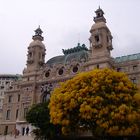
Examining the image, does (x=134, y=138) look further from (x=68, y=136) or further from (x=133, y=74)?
(x=133, y=74)

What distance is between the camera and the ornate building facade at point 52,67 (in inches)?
2904

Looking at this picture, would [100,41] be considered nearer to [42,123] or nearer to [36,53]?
[36,53]

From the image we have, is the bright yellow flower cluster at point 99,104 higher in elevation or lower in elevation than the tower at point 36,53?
lower

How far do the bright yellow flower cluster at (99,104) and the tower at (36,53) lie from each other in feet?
108

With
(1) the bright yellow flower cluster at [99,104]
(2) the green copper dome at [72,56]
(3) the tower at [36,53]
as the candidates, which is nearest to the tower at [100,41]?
(2) the green copper dome at [72,56]

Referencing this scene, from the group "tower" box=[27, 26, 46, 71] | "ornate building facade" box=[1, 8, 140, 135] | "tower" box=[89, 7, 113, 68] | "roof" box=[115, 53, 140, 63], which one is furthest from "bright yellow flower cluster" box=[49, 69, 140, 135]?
"tower" box=[27, 26, 46, 71]

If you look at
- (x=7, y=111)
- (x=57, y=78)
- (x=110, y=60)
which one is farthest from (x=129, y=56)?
(x=7, y=111)

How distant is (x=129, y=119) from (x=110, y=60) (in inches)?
1100

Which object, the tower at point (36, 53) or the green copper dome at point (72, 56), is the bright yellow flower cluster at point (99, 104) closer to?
the green copper dome at point (72, 56)

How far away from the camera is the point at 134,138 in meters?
52.2

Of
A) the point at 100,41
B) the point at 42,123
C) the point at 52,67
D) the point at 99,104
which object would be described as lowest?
the point at 42,123

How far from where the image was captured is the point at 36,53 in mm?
86562

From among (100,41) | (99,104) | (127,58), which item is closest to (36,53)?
(100,41)

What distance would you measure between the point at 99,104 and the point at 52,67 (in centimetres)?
3464
